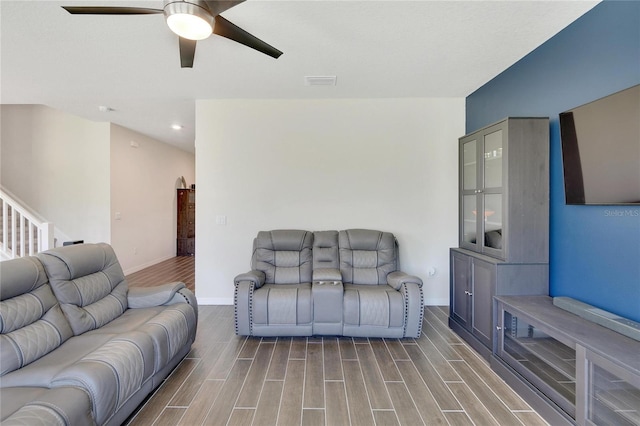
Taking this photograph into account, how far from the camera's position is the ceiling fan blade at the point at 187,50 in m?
1.95

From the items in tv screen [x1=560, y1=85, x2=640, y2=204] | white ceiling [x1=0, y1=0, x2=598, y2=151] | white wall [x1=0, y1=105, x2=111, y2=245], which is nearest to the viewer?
tv screen [x1=560, y1=85, x2=640, y2=204]

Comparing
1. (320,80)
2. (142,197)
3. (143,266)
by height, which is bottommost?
(143,266)

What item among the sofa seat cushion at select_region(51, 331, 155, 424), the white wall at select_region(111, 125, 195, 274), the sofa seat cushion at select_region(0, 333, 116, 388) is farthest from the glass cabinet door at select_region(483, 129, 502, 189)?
the white wall at select_region(111, 125, 195, 274)

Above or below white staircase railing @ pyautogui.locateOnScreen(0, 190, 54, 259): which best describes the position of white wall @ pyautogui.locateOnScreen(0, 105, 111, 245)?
above

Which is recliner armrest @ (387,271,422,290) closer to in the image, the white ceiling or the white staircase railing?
the white ceiling

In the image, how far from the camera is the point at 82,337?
1.90 metres

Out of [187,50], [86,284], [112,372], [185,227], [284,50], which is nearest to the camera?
[112,372]

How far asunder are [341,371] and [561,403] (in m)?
1.44

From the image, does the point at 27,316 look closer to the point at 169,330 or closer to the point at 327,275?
the point at 169,330

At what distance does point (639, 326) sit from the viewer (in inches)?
64.2

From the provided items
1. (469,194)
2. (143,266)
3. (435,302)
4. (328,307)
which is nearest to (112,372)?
(328,307)

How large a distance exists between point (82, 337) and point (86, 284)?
0.44 m

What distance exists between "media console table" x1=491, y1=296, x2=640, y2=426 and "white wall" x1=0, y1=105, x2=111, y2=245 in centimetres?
596

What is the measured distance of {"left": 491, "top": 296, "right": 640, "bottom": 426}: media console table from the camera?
146cm
